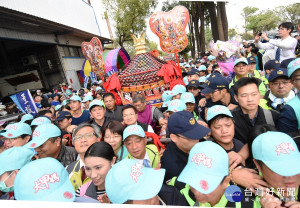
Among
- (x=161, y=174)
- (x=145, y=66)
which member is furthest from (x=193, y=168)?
(x=145, y=66)

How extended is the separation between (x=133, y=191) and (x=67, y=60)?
15594mm

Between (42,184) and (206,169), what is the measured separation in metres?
1.22

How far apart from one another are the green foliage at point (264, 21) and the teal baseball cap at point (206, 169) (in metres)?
45.4

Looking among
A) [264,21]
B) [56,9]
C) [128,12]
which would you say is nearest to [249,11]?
[264,21]

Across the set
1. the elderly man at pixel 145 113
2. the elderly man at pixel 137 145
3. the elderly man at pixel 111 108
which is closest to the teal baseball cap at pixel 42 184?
the elderly man at pixel 137 145

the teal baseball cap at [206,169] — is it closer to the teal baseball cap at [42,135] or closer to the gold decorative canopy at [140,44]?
the teal baseball cap at [42,135]

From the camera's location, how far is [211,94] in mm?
2779

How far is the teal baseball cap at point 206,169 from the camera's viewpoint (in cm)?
120

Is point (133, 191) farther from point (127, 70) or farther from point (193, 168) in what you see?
point (127, 70)

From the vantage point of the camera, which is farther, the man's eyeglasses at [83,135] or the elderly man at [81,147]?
the man's eyeglasses at [83,135]

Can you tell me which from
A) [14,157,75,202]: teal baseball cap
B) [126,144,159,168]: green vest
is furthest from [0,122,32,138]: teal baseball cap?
[126,144,159,168]: green vest

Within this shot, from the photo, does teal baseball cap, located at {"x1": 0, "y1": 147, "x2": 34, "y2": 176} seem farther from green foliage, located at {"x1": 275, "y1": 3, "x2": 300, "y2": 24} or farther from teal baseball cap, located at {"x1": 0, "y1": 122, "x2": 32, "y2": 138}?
green foliage, located at {"x1": 275, "y1": 3, "x2": 300, "y2": 24}

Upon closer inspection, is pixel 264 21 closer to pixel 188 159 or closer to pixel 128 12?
pixel 128 12

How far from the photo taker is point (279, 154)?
3.78 ft
